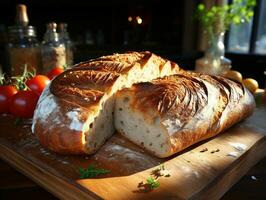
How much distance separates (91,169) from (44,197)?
0.90 feet

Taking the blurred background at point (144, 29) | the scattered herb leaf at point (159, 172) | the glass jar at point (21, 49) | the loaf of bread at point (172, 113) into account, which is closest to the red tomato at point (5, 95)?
the glass jar at point (21, 49)

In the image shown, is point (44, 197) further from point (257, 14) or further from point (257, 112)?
point (257, 14)

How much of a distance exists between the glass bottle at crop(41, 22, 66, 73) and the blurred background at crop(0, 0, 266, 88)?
1.59 metres

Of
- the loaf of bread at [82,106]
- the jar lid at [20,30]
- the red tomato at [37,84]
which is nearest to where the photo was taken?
the loaf of bread at [82,106]

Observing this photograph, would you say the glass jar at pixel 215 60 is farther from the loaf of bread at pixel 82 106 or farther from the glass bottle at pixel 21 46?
the glass bottle at pixel 21 46

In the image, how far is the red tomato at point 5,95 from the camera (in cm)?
147

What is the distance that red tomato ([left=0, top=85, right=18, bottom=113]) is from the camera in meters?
1.47

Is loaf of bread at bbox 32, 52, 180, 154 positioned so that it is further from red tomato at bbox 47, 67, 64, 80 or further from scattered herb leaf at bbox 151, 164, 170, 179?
red tomato at bbox 47, 67, 64, 80

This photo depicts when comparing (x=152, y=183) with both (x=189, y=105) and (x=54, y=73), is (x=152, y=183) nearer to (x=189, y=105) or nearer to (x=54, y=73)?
(x=189, y=105)

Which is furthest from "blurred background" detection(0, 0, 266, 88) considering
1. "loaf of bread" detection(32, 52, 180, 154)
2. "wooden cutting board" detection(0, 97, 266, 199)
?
"wooden cutting board" detection(0, 97, 266, 199)

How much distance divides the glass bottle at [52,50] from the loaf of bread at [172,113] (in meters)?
0.86

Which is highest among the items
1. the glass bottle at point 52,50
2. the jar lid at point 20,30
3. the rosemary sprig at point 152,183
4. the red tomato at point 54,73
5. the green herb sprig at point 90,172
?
the jar lid at point 20,30

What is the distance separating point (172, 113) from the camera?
1.08 metres

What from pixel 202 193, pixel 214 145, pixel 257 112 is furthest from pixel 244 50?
pixel 202 193
